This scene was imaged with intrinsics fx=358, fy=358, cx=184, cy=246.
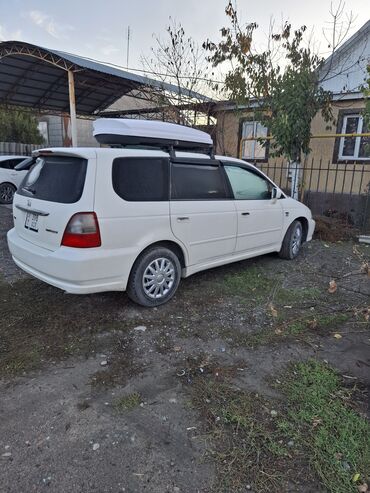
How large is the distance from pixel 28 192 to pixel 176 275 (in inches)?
73.9

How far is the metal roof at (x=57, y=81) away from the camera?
1093 centimetres

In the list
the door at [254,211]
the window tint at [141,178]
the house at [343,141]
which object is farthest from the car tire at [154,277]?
the house at [343,141]

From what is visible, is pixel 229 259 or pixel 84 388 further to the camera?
pixel 229 259

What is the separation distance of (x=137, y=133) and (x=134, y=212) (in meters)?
1.11

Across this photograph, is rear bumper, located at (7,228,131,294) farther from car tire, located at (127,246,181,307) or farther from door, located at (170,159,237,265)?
door, located at (170,159,237,265)

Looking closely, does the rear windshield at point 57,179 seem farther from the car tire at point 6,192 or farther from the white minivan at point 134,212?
the car tire at point 6,192

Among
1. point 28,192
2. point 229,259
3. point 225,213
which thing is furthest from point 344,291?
point 28,192

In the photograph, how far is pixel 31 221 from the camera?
3.69 metres

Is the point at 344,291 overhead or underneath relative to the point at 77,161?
underneath

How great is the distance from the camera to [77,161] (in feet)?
→ 11.3

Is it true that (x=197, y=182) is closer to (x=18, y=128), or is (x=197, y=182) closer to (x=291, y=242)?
(x=291, y=242)

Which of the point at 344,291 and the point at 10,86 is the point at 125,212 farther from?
the point at 10,86

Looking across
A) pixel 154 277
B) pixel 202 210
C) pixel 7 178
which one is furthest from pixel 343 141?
pixel 7 178

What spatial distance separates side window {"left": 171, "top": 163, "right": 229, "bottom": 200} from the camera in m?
4.12
